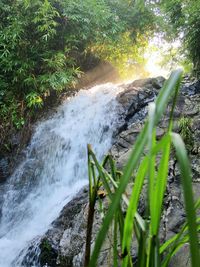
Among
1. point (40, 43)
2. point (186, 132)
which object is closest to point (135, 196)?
point (186, 132)

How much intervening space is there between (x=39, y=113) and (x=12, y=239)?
123 inches

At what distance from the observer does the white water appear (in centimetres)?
416

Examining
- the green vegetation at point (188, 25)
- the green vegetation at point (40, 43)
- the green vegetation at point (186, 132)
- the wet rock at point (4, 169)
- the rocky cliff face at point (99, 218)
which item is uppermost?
the green vegetation at point (40, 43)

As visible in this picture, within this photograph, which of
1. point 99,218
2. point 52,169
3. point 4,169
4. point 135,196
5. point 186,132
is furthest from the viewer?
point 4,169

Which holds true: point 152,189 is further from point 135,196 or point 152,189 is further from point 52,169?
point 52,169

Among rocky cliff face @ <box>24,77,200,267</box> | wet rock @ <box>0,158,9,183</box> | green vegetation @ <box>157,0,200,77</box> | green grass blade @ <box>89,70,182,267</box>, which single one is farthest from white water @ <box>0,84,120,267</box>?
green grass blade @ <box>89,70,182,267</box>

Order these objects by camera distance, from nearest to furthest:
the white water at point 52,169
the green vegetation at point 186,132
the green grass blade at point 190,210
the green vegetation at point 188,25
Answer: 1. the green grass blade at point 190,210
2. the green vegetation at point 186,132
3. the white water at point 52,169
4. the green vegetation at point 188,25

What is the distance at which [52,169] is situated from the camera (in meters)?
5.20

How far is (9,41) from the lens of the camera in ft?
20.8

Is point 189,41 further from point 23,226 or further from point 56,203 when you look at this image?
point 23,226

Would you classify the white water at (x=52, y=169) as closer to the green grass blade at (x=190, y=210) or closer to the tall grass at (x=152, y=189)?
the tall grass at (x=152, y=189)

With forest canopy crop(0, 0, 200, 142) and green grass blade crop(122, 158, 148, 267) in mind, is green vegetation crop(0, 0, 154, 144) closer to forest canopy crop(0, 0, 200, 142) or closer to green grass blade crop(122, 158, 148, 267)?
forest canopy crop(0, 0, 200, 142)

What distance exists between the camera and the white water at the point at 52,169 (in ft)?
13.6

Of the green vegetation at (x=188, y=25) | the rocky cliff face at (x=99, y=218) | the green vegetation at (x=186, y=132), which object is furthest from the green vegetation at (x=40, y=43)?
the green vegetation at (x=186, y=132)
